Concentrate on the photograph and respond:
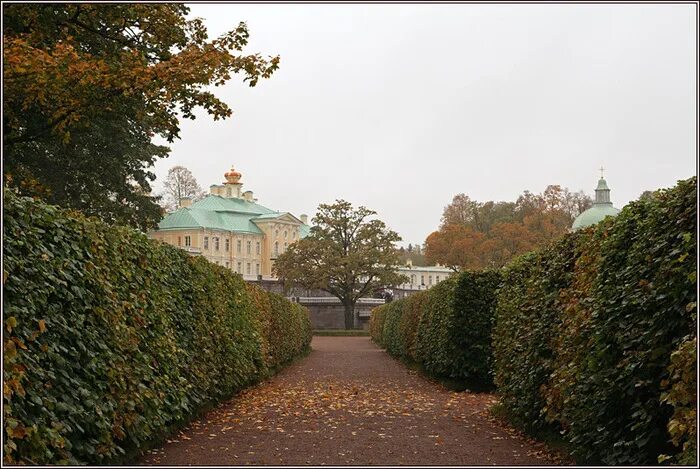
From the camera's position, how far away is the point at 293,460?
21.9 feet

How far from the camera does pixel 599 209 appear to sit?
55.4m

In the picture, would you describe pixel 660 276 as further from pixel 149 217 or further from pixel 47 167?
pixel 149 217

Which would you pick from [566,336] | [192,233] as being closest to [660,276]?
[566,336]

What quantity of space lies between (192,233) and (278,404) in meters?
70.4

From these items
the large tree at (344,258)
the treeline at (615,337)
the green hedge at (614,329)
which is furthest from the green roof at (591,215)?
the green hedge at (614,329)

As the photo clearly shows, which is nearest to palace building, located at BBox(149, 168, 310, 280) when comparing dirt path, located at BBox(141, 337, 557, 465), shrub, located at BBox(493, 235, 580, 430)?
dirt path, located at BBox(141, 337, 557, 465)

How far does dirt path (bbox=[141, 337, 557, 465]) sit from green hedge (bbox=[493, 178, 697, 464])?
0.67m

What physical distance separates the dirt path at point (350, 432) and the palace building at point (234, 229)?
67.6 meters

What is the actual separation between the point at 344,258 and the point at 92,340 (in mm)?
54733

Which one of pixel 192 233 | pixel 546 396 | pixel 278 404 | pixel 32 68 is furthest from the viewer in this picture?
pixel 192 233

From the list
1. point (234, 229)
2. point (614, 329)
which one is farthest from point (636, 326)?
point (234, 229)

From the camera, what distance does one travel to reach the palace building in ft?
262

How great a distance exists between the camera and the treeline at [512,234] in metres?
56.7

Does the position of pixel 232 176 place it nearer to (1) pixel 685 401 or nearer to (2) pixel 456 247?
(2) pixel 456 247
